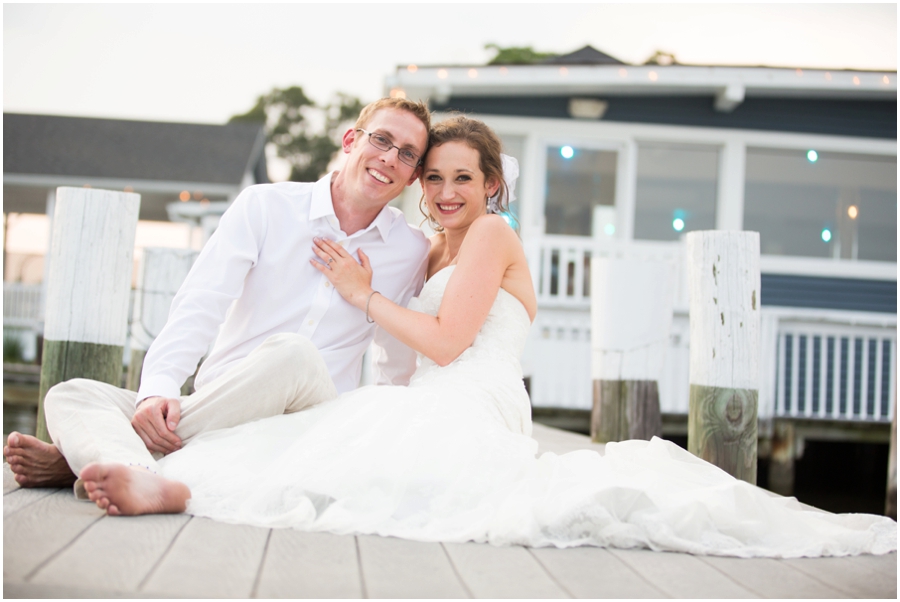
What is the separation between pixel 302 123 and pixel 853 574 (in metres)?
37.3

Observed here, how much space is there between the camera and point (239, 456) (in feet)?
7.60

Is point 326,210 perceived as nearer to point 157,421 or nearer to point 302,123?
point 157,421

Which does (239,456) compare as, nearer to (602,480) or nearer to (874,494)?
(602,480)

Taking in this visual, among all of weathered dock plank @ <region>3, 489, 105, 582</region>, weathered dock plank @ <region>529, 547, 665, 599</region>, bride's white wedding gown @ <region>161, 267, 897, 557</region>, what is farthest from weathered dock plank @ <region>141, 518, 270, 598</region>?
weathered dock plank @ <region>529, 547, 665, 599</region>

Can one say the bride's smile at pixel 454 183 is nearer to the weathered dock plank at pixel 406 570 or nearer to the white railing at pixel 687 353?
the weathered dock plank at pixel 406 570

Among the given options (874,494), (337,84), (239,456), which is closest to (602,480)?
(239,456)

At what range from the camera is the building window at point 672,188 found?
9164 millimetres

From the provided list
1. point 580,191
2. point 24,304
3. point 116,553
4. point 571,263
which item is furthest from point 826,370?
point 24,304

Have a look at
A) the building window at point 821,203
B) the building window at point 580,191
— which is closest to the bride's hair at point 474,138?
the building window at point 580,191

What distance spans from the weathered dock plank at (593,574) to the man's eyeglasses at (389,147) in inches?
68.9

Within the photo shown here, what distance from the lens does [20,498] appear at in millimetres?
2205

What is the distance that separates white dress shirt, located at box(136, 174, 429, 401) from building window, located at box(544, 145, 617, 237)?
605 centimetres

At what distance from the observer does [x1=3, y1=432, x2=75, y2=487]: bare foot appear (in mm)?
2318

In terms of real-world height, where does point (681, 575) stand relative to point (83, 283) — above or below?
below
